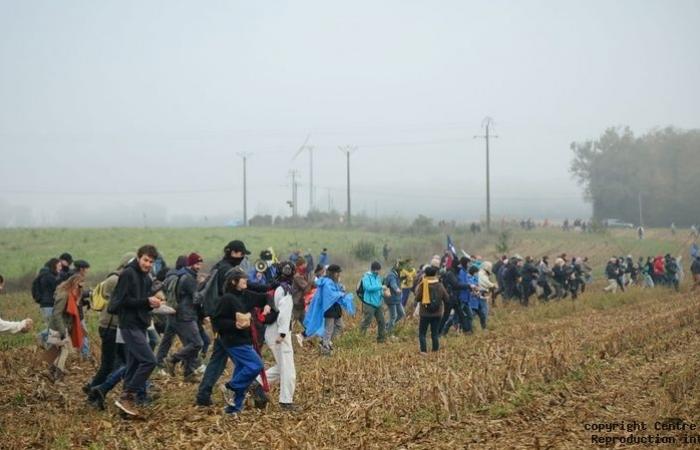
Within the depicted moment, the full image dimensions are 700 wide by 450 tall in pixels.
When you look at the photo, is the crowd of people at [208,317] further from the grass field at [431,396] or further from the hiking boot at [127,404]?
the grass field at [431,396]

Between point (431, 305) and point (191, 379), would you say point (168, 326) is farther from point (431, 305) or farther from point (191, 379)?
point (431, 305)

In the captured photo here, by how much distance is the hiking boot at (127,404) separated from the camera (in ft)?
30.0

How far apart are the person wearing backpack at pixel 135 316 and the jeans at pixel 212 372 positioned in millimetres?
755

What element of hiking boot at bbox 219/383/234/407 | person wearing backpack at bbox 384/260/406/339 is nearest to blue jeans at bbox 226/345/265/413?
hiking boot at bbox 219/383/234/407

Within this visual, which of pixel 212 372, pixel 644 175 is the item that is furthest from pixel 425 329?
pixel 644 175

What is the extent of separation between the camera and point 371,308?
1650 cm

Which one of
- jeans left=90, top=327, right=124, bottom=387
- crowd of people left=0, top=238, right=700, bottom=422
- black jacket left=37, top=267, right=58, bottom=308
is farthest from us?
black jacket left=37, top=267, right=58, bottom=308

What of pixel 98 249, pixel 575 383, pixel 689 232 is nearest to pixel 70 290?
pixel 575 383

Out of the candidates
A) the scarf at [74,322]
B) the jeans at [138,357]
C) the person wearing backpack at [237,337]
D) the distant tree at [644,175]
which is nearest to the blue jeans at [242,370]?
the person wearing backpack at [237,337]

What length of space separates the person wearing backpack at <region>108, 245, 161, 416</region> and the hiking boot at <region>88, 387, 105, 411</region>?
698 millimetres

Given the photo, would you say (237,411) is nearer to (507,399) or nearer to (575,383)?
(507,399)

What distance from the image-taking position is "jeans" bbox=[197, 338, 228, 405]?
972 cm

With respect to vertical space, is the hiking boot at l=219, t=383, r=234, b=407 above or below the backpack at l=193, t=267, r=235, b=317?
below

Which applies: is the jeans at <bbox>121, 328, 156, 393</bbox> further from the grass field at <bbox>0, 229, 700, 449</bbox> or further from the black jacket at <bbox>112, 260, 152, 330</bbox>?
the grass field at <bbox>0, 229, 700, 449</bbox>
